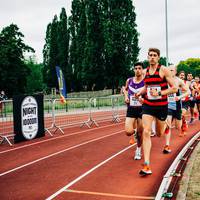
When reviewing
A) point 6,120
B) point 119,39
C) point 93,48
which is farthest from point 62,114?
point 93,48

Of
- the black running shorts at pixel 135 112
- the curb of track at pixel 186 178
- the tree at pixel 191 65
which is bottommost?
the curb of track at pixel 186 178

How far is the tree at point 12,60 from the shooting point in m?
49.1

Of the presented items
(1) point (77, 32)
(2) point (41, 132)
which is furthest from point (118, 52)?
(2) point (41, 132)

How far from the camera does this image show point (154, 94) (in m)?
5.95

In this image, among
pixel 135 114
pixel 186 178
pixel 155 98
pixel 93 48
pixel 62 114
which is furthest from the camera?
pixel 93 48

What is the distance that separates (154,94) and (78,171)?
2.13 metres

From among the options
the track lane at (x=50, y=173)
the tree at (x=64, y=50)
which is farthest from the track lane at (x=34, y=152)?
the tree at (x=64, y=50)

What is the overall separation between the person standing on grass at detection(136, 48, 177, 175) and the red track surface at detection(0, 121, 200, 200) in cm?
59

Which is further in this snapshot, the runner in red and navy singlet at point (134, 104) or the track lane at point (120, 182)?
the runner in red and navy singlet at point (134, 104)

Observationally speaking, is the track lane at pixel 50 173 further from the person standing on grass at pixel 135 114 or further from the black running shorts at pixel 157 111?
the black running shorts at pixel 157 111

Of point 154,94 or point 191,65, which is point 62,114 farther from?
point 191,65

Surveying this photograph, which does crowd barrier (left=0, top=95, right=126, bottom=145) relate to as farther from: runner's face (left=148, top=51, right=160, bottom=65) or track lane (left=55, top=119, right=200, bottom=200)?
runner's face (left=148, top=51, right=160, bottom=65)

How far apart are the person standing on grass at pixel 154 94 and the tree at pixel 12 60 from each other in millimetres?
44863

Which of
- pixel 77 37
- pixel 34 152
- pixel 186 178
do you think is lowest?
pixel 34 152
